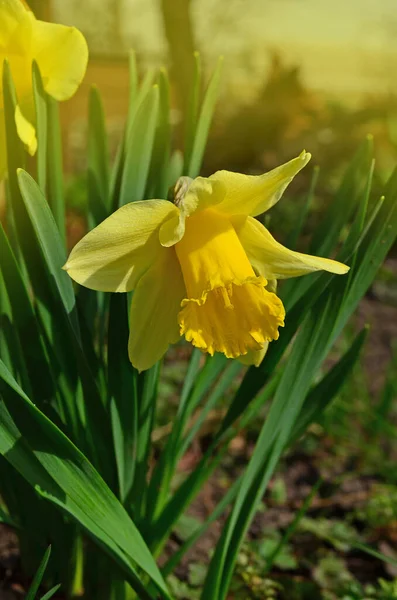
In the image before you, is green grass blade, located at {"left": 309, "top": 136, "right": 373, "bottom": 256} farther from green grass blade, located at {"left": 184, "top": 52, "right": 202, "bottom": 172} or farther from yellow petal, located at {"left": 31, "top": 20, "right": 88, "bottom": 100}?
yellow petal, located at {"left": 31, "top": 20, "right": 88, "bottom": 100}

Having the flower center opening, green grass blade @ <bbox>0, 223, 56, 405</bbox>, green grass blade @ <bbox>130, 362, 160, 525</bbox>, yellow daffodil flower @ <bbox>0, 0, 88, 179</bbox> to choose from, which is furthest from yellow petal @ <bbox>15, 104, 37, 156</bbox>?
green grass blade @ <bbox>130, 362, 160, 525</bbox>

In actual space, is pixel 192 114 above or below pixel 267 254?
above

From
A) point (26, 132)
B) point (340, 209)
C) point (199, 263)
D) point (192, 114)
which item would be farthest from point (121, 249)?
point (340, 209)

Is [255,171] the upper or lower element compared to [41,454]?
lower

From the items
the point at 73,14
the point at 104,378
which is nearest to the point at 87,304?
the point at 104,378

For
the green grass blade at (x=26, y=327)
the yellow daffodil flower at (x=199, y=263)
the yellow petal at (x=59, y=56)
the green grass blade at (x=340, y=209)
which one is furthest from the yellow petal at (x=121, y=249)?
the green grass blade at (x=340, y=209)

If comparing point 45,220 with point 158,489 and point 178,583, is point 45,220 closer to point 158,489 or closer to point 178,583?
point 158,489

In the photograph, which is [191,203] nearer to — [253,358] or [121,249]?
[121,249]
